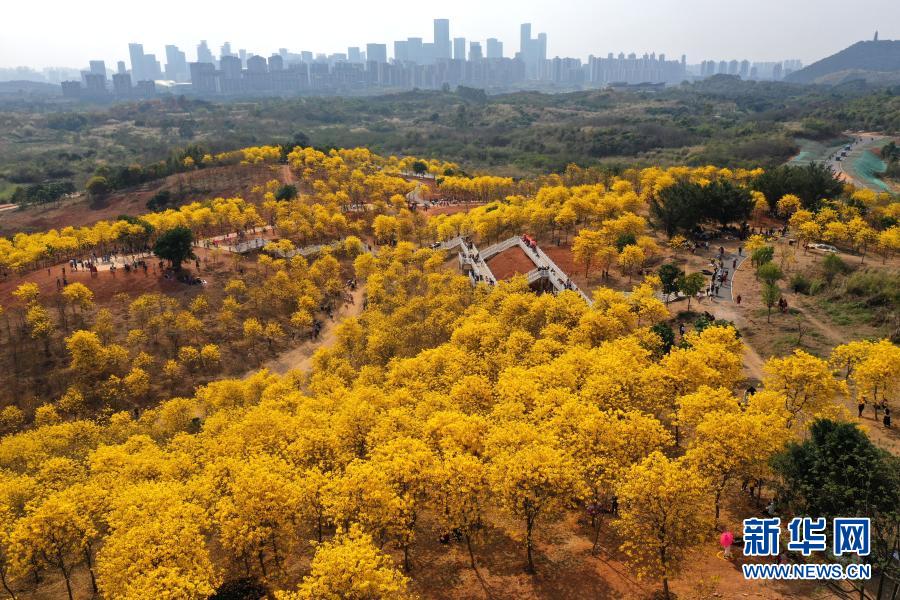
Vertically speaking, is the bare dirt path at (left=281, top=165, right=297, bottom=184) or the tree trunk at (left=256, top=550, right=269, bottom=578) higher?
the bare dirt path at (left=281, top=165, right=297, bottom=184)

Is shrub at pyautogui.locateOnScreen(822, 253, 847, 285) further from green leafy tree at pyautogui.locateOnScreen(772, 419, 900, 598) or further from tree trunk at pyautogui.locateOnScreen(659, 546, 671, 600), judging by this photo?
tree trunk at pyautogui.locateOnScreen(659, 546, 671, 600)

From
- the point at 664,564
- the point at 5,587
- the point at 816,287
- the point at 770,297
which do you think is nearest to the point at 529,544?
the point at 664,564

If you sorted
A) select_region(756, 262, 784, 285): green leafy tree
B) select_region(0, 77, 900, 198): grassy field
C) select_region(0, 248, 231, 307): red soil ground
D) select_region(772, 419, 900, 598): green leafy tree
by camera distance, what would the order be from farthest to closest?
1. select_region(0, 77, 900, 198): grassy field
2. select_region(0, 248, 231, 307): red soil ground
3. select_region(756, 262, 784, 285): green leafy tree
4. select_region(772, 419, 900, 598): green leafy tree

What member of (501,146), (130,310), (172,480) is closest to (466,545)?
(172,480)

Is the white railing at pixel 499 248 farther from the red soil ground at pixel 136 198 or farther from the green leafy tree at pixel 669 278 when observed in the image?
the red soil ground at pixel 136 198

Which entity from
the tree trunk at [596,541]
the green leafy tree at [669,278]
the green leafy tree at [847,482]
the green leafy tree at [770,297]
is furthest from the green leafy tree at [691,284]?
the tree trunk at [596,541]

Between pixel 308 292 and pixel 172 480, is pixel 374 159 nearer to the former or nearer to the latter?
pixel 308 292

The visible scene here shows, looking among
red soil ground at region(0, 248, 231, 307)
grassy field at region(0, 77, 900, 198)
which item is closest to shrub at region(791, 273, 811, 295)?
red soil ground at region(0, 248, 231, 307)
